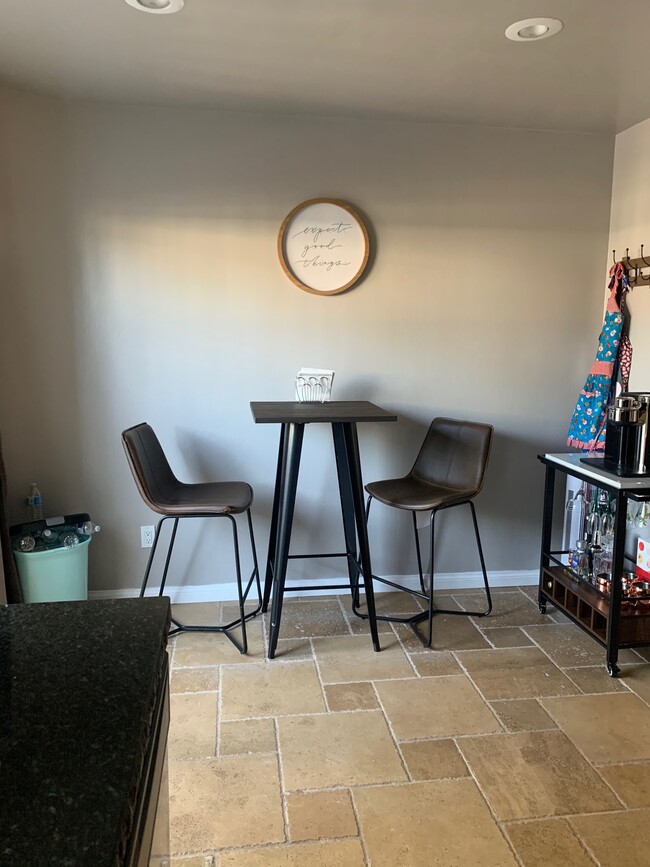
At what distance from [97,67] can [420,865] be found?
9.30ft

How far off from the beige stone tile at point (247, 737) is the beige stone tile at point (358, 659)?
0.36 meters

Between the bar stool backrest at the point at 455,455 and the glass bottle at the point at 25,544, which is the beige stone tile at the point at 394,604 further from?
the glass bottle at the point at 25,544

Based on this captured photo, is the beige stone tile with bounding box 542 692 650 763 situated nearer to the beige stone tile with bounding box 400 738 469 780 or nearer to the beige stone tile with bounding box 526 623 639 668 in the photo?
the beige stone tile with bounding box 526 623 639 668

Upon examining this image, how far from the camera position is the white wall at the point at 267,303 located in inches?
112

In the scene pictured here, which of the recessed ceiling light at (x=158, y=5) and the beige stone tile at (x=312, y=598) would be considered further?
the beige stone tile at (x=312, y=598)

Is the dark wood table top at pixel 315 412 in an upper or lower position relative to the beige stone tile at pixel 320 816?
upper

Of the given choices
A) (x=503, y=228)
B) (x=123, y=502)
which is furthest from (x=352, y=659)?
(x=503, y=228)

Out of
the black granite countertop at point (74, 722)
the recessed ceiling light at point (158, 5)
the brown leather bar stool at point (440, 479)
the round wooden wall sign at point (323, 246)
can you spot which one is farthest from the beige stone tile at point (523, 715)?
the recessed ceiling light at point (158, 5)

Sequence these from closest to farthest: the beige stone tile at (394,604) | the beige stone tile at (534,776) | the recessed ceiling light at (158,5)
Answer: the beige stone tile at (534,776) → the recessed ceiling light at (158,5) → the beige stone tile at (394,604)

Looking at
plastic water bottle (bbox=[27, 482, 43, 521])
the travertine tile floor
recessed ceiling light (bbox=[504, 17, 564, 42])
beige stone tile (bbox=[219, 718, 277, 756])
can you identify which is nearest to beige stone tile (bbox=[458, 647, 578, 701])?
the travertine tile floor

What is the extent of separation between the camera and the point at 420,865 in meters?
1.62

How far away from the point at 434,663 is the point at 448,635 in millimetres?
270

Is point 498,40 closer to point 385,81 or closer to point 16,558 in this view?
point 385,81

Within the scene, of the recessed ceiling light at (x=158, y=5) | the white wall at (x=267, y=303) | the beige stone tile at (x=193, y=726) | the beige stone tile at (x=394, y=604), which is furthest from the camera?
the beige stone tile at (x=394, y=604)
